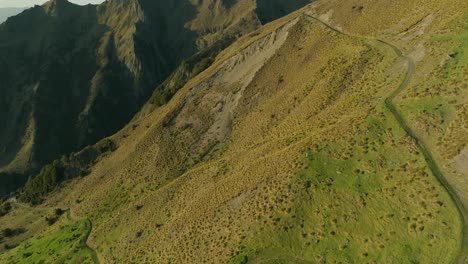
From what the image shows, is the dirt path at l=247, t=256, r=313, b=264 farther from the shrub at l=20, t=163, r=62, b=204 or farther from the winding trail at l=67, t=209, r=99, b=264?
the shrub at l=20, t=163, r=62, b=204

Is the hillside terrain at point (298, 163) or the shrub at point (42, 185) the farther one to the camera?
the shrub at point (42, 185)

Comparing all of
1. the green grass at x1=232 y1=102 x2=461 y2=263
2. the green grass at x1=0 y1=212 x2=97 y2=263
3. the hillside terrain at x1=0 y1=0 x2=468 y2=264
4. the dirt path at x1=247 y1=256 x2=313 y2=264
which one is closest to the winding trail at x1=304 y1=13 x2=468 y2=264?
the hillside terrain at x1=0 y1=0 x2=468 y2=264

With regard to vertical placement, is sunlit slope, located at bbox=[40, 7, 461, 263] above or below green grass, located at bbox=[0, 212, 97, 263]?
above

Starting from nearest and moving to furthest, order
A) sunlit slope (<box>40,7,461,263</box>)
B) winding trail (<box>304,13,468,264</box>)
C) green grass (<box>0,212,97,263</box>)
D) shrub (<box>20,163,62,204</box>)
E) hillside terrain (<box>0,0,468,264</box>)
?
winding trail (<box>304,13,468,264</box>), sunlit slope (<box>40,7,461,263</box>), hillside terrain (<box>0,0,468,264</box>), green grass (<box>0,212,97,263</box>), shrub (<box>20,163,62,204</box>)

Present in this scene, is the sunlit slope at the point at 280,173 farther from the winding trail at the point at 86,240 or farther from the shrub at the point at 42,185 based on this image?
the shrub at the point at 42,185

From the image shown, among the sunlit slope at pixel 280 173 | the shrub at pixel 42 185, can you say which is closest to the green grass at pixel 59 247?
the sunlit slope at pixel 280 173

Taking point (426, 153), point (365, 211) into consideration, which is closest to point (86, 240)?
point (365, 211)

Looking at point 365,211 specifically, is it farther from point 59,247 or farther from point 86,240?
point 59,247

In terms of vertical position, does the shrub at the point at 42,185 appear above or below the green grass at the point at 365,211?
above
